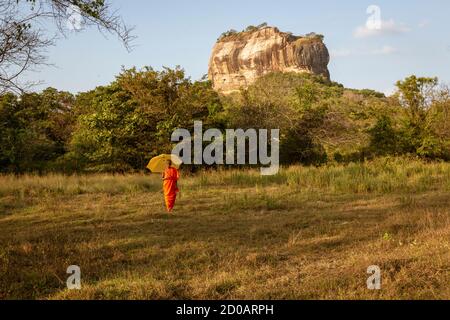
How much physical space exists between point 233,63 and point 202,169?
3249 inches

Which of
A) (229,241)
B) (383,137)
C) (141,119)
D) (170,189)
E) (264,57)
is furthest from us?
(264,57)

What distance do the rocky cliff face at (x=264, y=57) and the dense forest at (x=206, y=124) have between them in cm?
6884

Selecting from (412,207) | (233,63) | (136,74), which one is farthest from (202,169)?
(233,63)

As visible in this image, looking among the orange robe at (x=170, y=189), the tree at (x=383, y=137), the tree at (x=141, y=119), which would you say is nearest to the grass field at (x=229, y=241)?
the orange robe at (x=170, y=189)

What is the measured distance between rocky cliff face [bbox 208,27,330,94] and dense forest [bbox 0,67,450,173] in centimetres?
6884

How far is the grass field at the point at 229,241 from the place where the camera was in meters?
4.99

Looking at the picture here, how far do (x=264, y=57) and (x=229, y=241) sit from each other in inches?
3640

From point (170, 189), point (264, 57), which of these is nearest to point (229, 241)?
point (170, 189)

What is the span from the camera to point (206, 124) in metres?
20.7

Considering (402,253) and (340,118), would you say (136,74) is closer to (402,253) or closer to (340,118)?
(340,118)

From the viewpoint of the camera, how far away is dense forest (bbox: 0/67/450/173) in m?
20.2

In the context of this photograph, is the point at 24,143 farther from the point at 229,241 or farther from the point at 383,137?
the point at 383,137

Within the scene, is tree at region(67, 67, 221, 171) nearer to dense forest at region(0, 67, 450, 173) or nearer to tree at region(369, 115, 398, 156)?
dense forest at region(0, 67, 450, 173)

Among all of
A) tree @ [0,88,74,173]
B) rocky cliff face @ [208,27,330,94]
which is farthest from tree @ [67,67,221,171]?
rocky cliff face @ [208,27,330,94]
